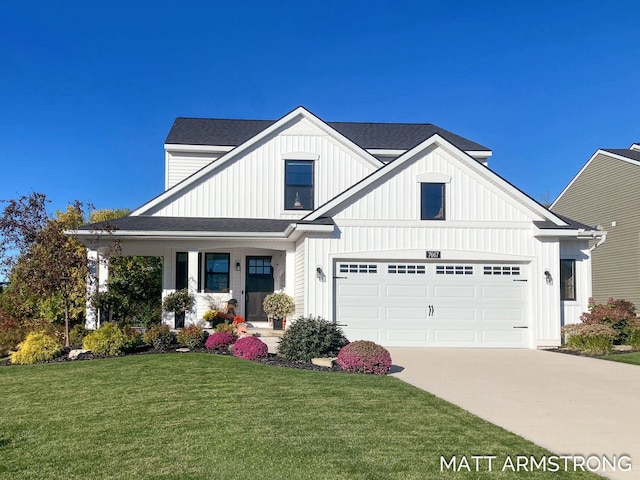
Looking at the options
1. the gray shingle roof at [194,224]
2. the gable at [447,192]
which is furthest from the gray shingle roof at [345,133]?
the gable at [447,192]

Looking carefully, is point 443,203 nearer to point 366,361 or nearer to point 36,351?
point 366,361

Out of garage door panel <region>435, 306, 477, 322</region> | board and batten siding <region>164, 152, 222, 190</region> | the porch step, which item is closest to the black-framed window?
garage door panel <region>435, 306, 477, 322</region>

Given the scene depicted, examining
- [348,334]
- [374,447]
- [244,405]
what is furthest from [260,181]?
[374,447]

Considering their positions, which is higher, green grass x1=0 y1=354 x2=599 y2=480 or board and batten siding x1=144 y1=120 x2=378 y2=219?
board and batten siding x1=144 y1=120 x2=378 y2=219

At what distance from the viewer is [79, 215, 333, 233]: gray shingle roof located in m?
17.0

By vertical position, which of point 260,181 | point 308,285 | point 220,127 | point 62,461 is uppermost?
point 220,127

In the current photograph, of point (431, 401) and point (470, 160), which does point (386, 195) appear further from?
point (431, 401)

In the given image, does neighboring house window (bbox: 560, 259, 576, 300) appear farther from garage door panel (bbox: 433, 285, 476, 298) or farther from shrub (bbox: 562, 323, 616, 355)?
garage door panel (bbox: 433, 285, 476, 298)

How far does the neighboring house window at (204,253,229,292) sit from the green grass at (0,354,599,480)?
30.2 ft

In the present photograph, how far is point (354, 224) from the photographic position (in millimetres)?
16250

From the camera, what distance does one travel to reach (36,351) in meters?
13.3

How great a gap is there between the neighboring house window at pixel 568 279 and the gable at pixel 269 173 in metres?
6.81

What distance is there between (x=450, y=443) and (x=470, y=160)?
1152 cm

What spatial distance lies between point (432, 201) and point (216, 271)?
786cm
